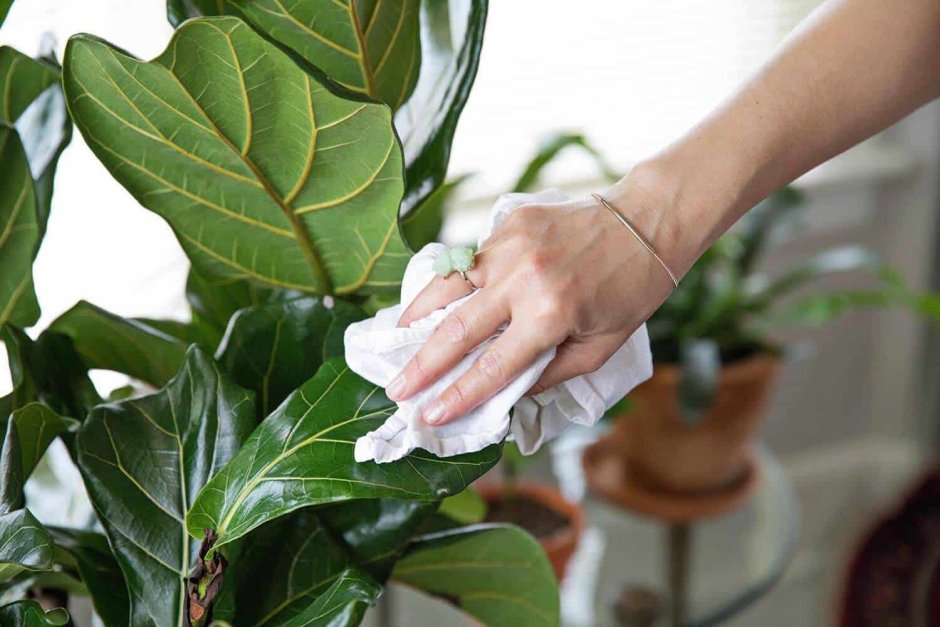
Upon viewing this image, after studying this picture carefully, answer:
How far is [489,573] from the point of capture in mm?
666

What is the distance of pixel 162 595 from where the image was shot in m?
0.55

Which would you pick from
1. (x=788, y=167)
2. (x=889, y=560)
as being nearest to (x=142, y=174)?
(x=788, y=167)

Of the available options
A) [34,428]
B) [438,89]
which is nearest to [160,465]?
[34,428]

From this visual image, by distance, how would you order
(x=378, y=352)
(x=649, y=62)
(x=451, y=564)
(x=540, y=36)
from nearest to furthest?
(x=378, y=352)
(x=451, y=564)
(x=540, y=36)
(x=649, y=62)

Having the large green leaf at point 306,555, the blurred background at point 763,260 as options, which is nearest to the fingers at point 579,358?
the large green leaf at point 306,555

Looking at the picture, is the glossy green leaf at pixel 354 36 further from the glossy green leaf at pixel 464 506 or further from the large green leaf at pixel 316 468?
the glossy green leaf at pixel 464 506

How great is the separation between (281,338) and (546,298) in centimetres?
17

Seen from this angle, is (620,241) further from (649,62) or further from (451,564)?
(649,62)

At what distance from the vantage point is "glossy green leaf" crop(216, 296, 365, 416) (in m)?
0.59

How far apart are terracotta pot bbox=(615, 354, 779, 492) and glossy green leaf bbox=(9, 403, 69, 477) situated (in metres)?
0.80

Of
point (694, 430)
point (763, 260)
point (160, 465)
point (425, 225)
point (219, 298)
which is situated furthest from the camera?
point (763, 260)

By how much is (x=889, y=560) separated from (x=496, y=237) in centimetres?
132

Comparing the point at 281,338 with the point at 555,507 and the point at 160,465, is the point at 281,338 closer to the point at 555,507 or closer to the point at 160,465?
the point at 160,465

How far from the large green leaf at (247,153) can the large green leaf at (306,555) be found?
15 centimetres
